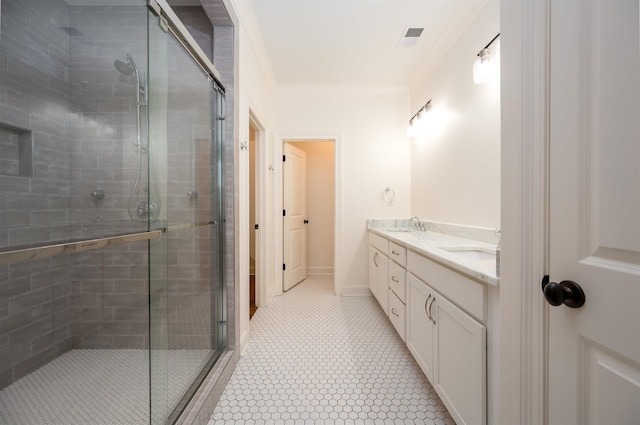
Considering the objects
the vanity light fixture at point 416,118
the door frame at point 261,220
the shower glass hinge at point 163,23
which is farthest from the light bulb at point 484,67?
the door frame at point 261,220

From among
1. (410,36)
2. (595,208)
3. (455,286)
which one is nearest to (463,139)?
(410,36)

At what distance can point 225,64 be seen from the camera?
1698 millimetres

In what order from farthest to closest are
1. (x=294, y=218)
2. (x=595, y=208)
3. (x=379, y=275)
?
1. (x=294, y=218)
2. (x=379, y=275)
3. (x=595, y=208)

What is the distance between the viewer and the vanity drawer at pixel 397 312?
178cm

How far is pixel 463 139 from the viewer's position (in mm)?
2004

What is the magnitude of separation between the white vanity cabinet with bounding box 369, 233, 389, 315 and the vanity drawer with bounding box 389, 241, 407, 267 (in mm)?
143

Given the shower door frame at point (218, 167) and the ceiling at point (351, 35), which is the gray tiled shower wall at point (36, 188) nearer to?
the ceiling at point (351, 35)

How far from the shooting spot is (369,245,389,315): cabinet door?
2.24 meters

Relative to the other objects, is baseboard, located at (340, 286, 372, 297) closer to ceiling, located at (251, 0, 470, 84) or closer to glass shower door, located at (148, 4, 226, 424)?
glass shower door, located at (148, 4, 226, 424)

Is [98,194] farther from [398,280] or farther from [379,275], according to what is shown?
[379,275]

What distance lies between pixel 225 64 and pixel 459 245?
6.55 ft

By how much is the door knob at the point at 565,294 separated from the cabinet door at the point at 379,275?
1.62 metres

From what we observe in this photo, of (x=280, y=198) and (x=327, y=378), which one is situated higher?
(x=280, y=198)

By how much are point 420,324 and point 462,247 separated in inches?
23.0
